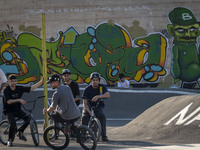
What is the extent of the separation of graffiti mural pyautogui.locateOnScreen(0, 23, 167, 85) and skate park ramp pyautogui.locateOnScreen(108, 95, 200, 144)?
13345 mm

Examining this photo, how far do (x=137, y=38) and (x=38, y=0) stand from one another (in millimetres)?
6108

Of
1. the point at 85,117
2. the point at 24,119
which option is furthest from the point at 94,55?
the point at 24,119

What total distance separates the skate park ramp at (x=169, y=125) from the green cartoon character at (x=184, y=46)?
1332cm

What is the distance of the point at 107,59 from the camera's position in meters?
29.3

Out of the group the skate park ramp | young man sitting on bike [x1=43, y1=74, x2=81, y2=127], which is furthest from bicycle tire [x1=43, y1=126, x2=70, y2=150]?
the skate park ramp

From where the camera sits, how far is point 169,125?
525 inches


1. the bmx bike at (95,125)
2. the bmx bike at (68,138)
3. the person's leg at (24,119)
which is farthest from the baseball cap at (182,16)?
the bmx bike at (68,138)

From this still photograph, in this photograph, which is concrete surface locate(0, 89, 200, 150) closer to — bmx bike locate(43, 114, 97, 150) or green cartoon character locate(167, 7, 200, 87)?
bmx bike locate(43, 114, 97, 150)

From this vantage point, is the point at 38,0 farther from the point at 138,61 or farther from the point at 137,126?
the point at 137,126

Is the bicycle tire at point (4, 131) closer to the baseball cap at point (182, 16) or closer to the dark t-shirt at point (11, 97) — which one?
the dark t-shirt at point (11, 97)

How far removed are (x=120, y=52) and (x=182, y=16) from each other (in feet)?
13.3

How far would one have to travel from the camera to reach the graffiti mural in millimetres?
29016

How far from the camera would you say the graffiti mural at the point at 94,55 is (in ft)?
95.2

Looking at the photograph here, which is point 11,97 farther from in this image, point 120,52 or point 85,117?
point 120,52
